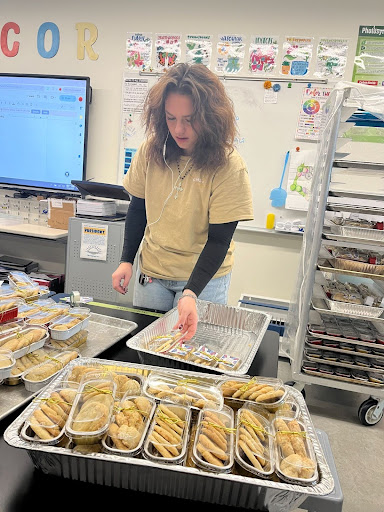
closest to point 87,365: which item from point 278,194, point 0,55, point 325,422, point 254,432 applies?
point 254,432

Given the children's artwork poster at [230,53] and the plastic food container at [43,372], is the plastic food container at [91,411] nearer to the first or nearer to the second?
the plastic food container at [43,372]

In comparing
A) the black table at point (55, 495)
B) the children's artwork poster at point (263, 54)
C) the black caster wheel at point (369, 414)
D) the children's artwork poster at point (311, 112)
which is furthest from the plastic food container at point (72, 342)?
the children's artwork poster at point (263, 54)

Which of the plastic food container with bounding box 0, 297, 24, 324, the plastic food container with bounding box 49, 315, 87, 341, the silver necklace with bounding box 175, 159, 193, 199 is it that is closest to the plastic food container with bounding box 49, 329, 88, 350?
the plastic food container with bounding box 49, 315, 87, 341

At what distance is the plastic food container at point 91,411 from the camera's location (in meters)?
0.62

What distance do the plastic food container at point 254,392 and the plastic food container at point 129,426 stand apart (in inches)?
6.2

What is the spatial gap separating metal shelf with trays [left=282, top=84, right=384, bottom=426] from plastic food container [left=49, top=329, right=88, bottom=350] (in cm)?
123

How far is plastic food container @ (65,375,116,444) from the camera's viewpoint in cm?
62

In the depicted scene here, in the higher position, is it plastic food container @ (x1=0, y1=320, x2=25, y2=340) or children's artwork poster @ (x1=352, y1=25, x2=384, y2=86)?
children's artwork poster @ (x1=352, y1=25, x2=384, y2=86)

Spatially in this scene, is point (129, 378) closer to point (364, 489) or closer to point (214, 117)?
point (214, 117)

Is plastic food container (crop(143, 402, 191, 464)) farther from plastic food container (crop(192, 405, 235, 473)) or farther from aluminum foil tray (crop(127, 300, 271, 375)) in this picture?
aluminum foil tray (crop(127, 300, 271, 375))

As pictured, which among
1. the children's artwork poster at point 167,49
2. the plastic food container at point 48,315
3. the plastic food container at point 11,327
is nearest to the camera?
the plastic food container at point 11,327

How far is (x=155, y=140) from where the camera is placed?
4.66 ft

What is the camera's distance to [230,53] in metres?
2.80

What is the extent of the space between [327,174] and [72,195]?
213 centimetres
